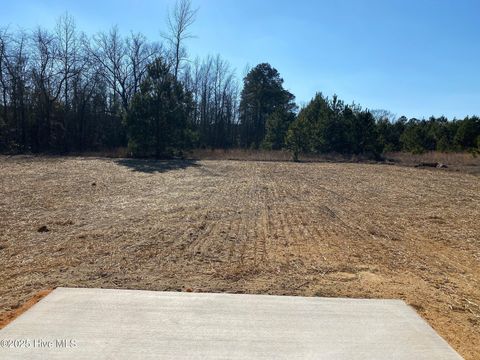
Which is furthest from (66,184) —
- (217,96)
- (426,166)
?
(217,96)

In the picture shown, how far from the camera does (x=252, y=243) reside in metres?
7.41

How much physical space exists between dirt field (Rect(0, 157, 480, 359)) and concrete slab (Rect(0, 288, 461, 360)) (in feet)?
1.40

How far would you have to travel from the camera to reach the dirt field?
5.10m

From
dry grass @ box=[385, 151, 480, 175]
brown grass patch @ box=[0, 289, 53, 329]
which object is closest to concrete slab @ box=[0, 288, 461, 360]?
brown grass patch @ box=[0, 289, 53, 329]

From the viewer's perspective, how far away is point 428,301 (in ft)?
16.1

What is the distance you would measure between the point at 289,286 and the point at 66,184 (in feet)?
40.7

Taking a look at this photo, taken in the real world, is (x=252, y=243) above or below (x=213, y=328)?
below

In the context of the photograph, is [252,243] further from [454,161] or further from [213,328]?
[454,161]

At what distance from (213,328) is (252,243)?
369 centimetres

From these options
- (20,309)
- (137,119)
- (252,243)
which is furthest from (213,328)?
(137,119)

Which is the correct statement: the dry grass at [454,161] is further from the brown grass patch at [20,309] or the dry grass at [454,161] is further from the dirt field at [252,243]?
the brown grass patch at [20,309]

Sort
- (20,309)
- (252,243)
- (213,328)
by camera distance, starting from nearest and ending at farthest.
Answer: (213,328), (20,309), (252,243)

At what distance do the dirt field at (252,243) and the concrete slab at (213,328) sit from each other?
0.43 meters

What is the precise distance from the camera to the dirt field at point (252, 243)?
5098 mm
